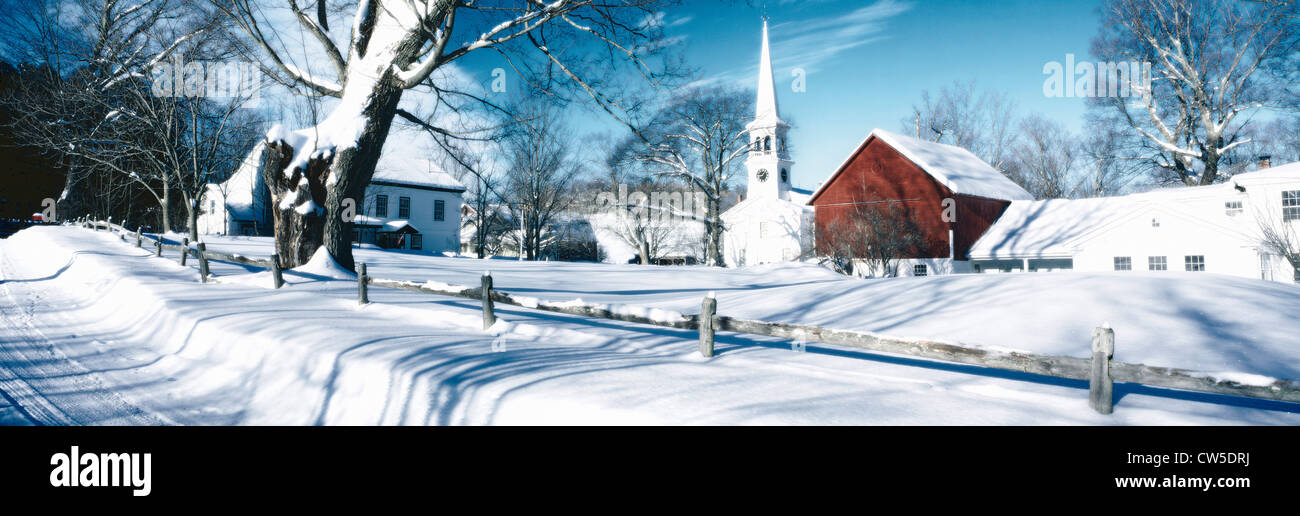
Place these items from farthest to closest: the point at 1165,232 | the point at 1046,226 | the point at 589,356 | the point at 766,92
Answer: the point at 766,92
the point at 1046,226
the point at 1165,232
the point at 589,356

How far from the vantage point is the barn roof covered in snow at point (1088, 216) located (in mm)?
23531

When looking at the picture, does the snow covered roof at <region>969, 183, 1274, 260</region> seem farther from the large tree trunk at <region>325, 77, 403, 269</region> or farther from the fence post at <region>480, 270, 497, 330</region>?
the fence post at <region>480, 270, 497, 330</region>

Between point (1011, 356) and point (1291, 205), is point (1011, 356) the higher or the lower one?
the lower one

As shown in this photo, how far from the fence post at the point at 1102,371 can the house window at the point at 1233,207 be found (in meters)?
26.9

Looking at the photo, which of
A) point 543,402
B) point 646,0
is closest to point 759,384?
point 543,402

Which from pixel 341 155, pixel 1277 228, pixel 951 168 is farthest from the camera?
pixel 951 168

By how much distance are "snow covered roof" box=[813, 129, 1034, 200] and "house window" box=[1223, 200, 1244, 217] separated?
28.6 feet

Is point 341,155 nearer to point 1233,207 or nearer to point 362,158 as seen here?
point 362,158

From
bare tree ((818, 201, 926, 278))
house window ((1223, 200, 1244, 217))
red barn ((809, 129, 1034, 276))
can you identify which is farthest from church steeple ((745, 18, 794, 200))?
house window ((1223, 200, 1244, 217))

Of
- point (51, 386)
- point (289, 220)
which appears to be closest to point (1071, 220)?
point (289, 220)

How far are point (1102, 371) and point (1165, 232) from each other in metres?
26.5

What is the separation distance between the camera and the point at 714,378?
5602 millimetres

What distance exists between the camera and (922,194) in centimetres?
3047
